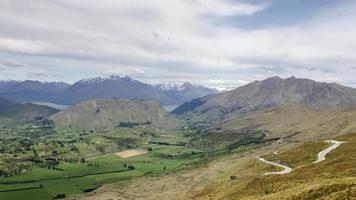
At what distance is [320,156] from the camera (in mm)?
193375

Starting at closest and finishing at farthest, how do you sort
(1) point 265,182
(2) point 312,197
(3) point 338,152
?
(2) point 312,197
(1) point 265,182
(3) point 338,152

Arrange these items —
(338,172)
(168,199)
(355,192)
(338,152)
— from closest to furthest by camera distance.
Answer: (355,192), (338,172), (338,152), (168,199)

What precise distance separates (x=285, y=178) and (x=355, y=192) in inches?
2403

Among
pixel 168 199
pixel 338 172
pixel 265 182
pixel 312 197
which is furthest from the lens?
pixel 168 199

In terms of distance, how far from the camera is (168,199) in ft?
650

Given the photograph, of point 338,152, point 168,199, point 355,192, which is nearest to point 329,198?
point 355,192

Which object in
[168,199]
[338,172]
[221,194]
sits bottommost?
[168,199]

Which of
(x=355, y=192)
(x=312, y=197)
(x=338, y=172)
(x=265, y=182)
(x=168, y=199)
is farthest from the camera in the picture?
(x=168, y=199)

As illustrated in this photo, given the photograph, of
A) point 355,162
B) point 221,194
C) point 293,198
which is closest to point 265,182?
point 221,194

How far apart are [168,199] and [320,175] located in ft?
282

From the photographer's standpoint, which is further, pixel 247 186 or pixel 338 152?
pixel 338 152

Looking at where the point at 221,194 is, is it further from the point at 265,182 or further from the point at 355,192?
the point at 355,192

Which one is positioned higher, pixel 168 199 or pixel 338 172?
pixel 338 172

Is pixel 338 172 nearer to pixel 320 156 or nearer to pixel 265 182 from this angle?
pixel 265 182
